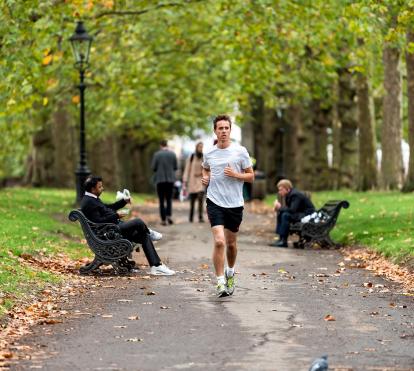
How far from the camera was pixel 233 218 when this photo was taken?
13242 mm

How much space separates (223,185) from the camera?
1318 cm

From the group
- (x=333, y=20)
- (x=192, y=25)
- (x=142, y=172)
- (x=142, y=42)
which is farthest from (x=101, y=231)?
(x=142, y=172)

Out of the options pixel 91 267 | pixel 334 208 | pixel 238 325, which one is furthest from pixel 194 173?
pixel 238 325

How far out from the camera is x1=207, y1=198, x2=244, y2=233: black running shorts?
13.1m

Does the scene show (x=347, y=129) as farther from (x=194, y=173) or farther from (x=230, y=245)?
(x=230, y=245)

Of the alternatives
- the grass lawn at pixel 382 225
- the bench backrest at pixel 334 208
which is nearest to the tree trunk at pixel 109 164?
the grass lawn at pixel 382 225

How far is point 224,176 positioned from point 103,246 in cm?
305

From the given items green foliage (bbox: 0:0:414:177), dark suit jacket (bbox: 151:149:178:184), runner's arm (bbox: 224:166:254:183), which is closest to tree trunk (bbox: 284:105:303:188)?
green foliage (bbox: 0:0:414:177)

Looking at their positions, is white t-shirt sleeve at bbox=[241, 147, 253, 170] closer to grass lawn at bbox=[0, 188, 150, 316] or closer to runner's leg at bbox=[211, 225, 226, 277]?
runner's leg at bbox=[211, 225, 226, 277]

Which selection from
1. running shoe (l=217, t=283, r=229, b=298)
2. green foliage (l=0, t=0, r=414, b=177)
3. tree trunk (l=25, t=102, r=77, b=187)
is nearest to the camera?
running shoe (l=217, t=283, r=229, b=298)

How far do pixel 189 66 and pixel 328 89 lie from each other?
578 centimetres

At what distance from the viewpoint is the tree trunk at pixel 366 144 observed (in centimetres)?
3656

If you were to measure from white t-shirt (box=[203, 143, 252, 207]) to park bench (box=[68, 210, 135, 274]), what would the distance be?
2.74m

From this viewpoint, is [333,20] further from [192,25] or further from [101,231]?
[101,231]
